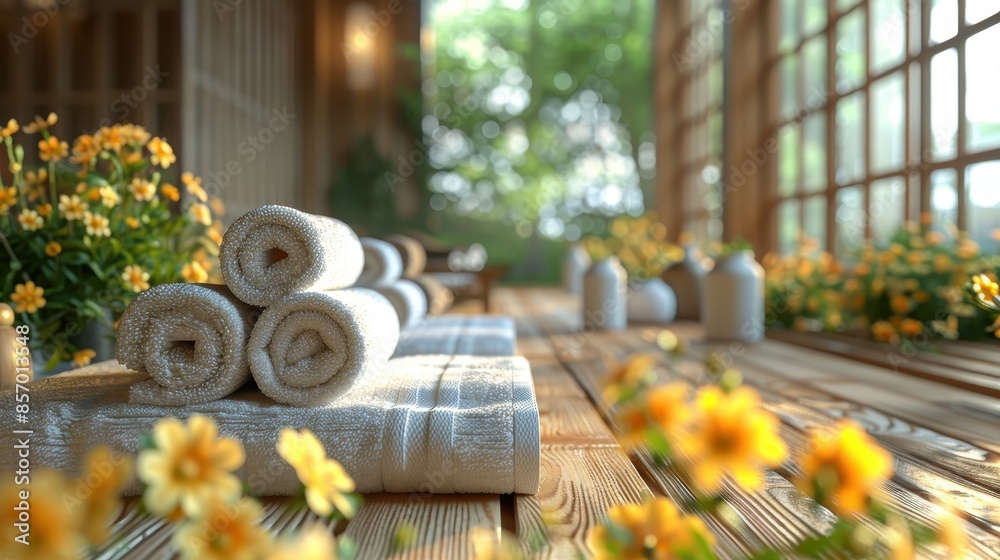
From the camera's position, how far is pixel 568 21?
9094mm

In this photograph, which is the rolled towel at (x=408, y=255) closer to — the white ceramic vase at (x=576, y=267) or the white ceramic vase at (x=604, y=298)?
the white ceramic vase at (x=604, y=298)

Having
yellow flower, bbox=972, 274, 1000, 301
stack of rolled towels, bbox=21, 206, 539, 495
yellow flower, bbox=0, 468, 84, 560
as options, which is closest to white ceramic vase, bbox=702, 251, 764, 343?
yellow flower, bbox=972, 274, 1000, 301

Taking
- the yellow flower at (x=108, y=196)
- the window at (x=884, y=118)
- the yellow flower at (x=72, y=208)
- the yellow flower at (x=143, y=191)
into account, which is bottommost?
the yellow flower at (x=72, y=208)

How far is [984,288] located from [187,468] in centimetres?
115

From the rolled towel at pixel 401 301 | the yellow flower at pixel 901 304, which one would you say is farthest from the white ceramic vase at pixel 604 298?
the rolled towel at pixel 401 301

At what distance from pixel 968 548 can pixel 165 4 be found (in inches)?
157

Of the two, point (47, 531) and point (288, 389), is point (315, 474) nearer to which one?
point (47, 531)

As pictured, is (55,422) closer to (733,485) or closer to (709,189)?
(733,485)

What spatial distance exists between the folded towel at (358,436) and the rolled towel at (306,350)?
23 millimetres

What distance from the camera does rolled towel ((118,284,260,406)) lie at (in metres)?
0.97

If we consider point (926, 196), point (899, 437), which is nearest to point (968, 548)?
point (899, 437)

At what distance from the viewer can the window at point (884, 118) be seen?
243cm

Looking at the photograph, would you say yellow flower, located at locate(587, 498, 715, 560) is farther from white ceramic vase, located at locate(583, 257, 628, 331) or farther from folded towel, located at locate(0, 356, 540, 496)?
white ceramic vase, located at locate(583, 257, 628, 331)

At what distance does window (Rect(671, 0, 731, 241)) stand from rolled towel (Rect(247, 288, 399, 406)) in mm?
4129
